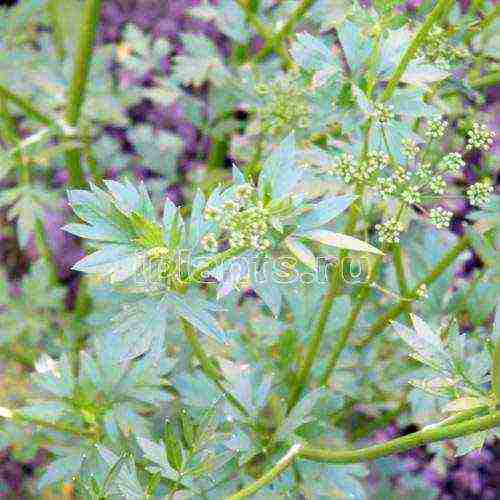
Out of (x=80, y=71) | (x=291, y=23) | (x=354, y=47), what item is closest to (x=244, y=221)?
(x=354, y=47)

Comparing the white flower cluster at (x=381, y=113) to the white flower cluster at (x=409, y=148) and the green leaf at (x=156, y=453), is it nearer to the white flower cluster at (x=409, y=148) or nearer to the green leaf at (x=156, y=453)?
the white flower cluster at (x=409, y=148)

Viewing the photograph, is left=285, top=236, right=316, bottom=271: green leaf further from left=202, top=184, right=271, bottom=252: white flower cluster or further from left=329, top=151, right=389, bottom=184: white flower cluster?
left=329, top=151, right=389, bottom=184: white flower cluster

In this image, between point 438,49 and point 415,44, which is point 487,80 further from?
point 415,44

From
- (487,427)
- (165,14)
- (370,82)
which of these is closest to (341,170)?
(370,82)

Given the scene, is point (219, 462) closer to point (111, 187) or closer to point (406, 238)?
point (111, 187)

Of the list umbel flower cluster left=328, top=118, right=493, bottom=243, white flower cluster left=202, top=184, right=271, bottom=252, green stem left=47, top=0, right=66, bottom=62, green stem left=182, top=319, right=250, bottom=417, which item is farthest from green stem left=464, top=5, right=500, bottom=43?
green stem left=47, top=0, right=66, bottom=62
